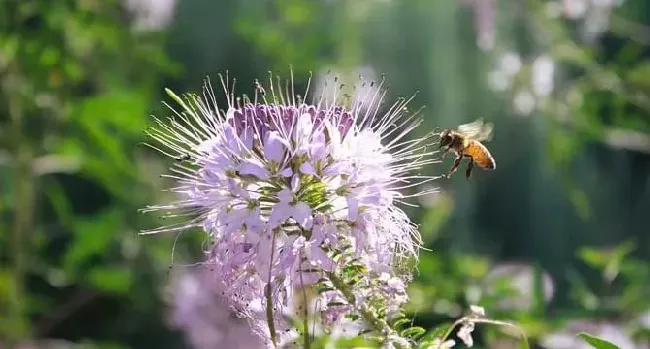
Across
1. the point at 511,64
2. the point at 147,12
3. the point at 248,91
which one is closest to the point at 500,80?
the point at 511,64

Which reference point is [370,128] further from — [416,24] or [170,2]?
[416,24]

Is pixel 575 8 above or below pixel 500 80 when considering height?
above

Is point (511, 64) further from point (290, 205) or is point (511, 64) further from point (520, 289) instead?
point (290, 205)

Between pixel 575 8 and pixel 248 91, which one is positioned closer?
pixel 575 8

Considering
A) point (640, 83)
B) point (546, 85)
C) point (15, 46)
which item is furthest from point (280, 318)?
point (546, 85)

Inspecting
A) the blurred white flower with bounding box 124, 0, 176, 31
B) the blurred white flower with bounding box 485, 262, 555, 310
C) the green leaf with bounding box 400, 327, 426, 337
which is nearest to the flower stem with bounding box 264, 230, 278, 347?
the green leaf with bounding box 400, 327, 426, 337

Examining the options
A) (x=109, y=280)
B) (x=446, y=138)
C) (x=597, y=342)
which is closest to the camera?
(x=597, y=342)

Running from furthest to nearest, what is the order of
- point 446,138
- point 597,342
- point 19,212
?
point 19,212 → point 446,138 → point 597,342
